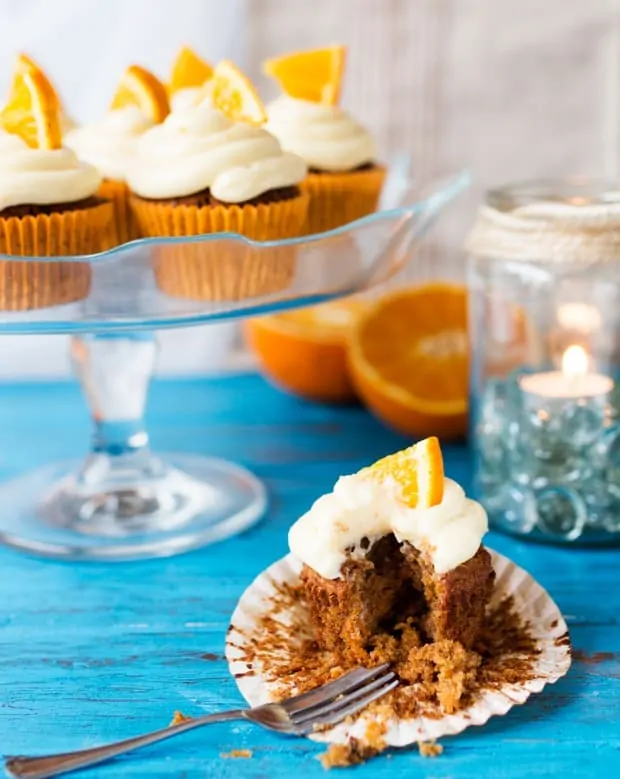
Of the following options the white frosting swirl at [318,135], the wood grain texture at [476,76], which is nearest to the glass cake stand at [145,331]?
the white frosting swirl at [318,135]

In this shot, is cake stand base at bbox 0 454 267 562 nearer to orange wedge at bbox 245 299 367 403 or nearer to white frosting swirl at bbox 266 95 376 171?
orange wedge at bbox 245 299 367 403

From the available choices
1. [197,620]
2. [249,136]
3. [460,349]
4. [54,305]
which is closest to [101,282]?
[54,305]

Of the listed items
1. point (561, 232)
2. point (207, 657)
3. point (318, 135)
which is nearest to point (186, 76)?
point (318, 135)

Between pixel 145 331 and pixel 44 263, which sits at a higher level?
pixel 44 263

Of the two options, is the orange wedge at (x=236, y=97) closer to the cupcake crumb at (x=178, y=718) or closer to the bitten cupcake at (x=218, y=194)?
the bitten cupcake at (x=218, y=194)

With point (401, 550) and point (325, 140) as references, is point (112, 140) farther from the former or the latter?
point (401, 550)

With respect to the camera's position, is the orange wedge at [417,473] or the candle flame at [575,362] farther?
the candle flame at [575,362]
